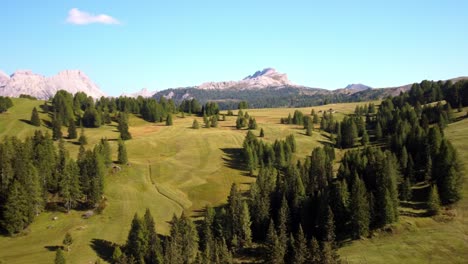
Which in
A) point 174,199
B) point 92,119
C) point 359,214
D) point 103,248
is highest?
point 92,119

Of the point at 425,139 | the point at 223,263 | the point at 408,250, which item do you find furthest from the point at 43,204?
the point at 425,139

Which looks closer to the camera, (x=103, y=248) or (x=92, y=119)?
(x=103, y=248)

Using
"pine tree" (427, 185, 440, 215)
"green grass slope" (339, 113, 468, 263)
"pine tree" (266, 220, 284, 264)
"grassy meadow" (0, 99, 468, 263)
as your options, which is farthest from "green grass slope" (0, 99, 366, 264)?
"pine tree" (427, 185, 440, 215)

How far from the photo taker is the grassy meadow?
2953 inches

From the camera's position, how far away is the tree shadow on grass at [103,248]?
276ft

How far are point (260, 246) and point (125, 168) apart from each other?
59.4 meters

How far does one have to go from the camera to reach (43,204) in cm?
10256

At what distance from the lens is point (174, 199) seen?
11625 cm

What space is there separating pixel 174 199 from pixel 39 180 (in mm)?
38157

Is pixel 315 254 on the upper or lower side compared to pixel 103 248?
upper

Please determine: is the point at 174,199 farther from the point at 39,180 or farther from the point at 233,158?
the point at 233,158

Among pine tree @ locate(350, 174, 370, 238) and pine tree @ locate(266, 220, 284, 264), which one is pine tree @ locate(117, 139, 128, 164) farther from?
pine tree @ locate(350, 174, 370, 238)

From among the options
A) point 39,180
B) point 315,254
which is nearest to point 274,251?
point 315,254

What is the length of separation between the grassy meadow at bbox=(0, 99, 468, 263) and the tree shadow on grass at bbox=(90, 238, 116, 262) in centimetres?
22
